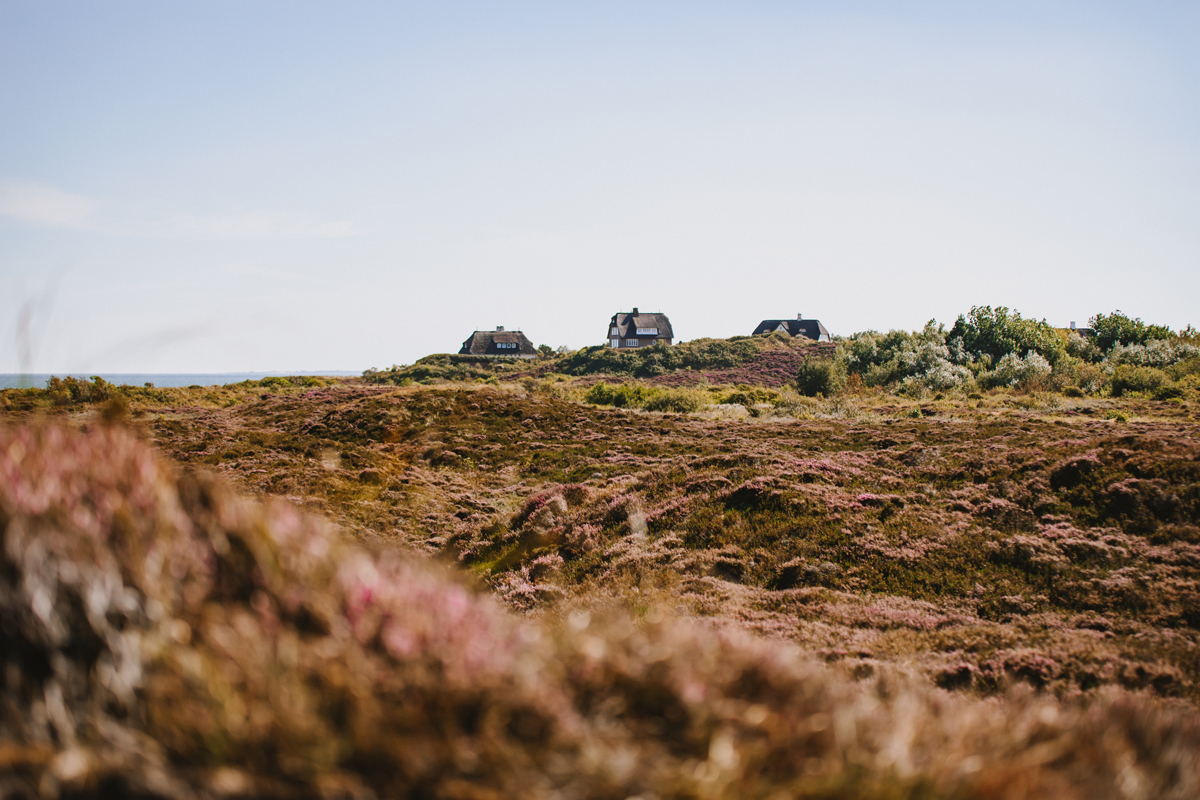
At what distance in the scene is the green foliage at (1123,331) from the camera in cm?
5091

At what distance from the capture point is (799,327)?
10544 centimetres

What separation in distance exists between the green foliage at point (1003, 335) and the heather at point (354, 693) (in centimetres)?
5451

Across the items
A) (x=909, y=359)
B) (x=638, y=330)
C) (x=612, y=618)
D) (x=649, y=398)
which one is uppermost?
(x=638, y=330)

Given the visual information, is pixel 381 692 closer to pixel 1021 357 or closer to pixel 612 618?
pixel 612 618

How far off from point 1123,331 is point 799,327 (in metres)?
54.6

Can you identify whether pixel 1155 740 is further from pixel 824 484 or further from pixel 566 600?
pixel 824 484

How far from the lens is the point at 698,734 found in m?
2.23

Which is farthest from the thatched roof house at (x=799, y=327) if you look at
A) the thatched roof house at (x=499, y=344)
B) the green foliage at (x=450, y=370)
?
the green foliage at (x=450, y=370)

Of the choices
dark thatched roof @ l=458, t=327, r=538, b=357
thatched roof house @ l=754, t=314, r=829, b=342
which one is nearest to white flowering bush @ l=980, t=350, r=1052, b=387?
thatched roof house @ l=754, t=314, r=829, b=342

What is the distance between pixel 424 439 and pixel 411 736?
22.6m

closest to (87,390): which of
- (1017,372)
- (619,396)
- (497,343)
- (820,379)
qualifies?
(619,396)

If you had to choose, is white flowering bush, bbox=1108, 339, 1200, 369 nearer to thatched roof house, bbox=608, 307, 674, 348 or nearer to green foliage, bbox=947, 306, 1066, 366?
green foliage, bbox=947, 306, 1066, 366

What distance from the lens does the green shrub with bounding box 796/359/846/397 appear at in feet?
145

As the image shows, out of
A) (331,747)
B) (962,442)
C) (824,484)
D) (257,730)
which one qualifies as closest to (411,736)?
(331,747)
